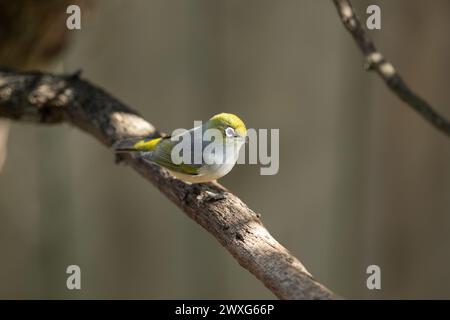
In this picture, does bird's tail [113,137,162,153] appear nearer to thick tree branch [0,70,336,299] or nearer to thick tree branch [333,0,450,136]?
thick tree branch [0,70,336,299]

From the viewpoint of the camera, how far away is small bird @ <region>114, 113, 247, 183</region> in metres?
1.86

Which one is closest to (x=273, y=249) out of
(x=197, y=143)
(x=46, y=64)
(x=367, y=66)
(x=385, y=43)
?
(x=197, y=143)

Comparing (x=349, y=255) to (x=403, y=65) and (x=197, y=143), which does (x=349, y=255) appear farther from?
(x=197, y=143)

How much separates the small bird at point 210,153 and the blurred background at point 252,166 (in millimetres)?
1399

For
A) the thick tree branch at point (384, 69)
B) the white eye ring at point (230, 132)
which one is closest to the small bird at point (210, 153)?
the white eye ring at point (230, 132)

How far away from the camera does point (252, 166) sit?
3350 millimetres

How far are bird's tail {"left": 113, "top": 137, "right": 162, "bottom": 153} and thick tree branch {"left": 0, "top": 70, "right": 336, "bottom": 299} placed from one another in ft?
0.27

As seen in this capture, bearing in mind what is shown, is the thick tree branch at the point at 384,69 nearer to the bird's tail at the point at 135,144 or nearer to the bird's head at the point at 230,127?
the bird's head at the point at 230,127

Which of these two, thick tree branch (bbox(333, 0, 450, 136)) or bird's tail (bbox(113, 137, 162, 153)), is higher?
thick tree branch (bbox(333, 0, 450, 136))

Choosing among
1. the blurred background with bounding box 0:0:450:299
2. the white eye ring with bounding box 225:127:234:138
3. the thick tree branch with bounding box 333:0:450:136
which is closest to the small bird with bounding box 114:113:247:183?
the white eye ring with bounding box 225:127:234:138

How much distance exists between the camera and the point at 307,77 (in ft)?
11.0

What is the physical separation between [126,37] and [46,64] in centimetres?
55

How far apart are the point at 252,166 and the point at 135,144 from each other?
1348 mm

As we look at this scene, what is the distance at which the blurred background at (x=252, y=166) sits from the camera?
131 inches
